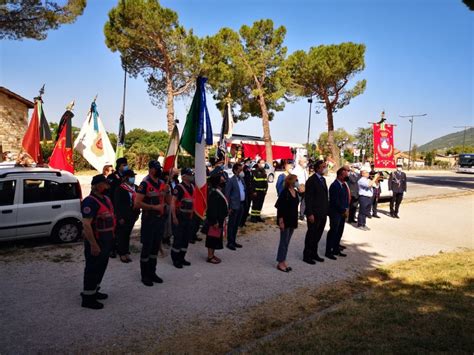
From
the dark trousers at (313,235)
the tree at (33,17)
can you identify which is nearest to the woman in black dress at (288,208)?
the dark trousers at (313,235)

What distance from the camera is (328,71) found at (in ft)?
119

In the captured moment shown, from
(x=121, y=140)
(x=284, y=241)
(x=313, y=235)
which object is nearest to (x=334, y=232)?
(x=313, y=235)

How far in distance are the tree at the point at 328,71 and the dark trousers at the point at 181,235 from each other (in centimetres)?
3050

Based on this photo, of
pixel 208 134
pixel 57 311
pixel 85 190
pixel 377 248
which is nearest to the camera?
pixel 57 311

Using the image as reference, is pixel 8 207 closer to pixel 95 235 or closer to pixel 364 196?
pixel 95 235

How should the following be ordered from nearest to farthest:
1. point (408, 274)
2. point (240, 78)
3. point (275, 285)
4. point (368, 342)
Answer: point (368, 342) < point (275, 285) < point (408, 274) < point (240, 78)

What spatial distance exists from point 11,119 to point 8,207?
A: 22.0 meters

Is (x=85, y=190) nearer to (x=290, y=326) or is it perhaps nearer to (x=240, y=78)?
(x=290, y=326)

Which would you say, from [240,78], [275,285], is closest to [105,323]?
[275,285]

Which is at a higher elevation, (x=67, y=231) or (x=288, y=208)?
(x=288, y=208)

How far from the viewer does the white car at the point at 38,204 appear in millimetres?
6930

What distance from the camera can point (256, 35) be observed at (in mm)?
33844

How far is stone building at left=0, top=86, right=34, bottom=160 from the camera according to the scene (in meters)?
24.8

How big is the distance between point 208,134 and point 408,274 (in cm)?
437
